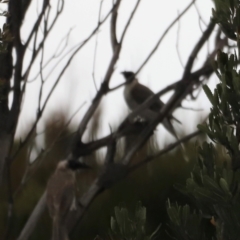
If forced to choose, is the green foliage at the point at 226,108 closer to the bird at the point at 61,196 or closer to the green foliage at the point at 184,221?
the green foliage at the point at 184,221

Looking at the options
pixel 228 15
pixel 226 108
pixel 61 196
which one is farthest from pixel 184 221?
pixel 61 196

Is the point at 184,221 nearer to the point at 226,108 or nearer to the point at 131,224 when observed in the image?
the point at 131,224

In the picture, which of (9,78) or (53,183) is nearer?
(9,78)

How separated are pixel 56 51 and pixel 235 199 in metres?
1.64

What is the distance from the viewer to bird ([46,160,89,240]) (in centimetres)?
332

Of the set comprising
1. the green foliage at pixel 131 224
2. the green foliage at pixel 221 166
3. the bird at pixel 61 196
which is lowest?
the bird at pixel 61 196

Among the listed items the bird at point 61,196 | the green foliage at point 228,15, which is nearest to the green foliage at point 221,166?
the green foliage at point 228,15

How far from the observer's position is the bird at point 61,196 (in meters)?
3.32

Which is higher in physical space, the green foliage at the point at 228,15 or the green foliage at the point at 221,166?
the green foliage at the point at 228,15

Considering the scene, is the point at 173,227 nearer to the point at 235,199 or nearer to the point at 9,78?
the point at 235,199

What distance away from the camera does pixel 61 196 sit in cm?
388

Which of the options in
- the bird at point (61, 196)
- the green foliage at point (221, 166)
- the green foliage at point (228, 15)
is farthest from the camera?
the bird at point (61, 196)

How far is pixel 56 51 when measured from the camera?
311cm

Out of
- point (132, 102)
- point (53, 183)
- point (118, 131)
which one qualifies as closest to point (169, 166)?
point (132, 102)
